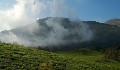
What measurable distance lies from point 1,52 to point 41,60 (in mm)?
6119

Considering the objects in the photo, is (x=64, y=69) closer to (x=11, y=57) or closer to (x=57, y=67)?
(x=57, y=67)

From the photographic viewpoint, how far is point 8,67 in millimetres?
36344

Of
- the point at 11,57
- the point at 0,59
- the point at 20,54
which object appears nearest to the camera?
the point at 0,59

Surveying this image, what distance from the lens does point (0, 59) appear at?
39438mm

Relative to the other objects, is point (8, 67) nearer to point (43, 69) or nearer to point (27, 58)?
point (43, 69)

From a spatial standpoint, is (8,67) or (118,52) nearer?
→ (8,67)

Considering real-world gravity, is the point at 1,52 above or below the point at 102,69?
above

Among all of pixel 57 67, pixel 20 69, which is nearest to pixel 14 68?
pixel 20 69

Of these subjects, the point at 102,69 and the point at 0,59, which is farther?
the point at 102,69

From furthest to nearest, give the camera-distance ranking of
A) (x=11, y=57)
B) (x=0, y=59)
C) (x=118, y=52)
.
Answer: (x=118, y=52)
(x=11, y=57)
(x=0, y=59)

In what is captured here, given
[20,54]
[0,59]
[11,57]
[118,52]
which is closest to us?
[0,59]

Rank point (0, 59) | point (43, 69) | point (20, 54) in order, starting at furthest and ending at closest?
point (20, 54)
point (0, 59)
point (43, 69)

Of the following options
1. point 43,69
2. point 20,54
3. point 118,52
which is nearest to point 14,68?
point 43,69

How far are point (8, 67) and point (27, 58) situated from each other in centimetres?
784
